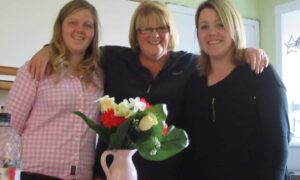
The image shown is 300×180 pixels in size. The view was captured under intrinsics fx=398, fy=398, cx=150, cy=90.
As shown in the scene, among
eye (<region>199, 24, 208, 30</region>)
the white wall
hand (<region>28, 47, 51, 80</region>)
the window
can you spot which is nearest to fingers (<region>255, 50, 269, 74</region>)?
eye (<region>199, 24, 208, 30</region>)

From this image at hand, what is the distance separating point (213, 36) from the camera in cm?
157

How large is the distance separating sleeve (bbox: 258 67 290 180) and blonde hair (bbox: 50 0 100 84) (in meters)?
0.68

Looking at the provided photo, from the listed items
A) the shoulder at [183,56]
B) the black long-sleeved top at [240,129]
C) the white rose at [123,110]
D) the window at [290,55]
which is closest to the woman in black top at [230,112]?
the black long-sleeved top at [240,129]

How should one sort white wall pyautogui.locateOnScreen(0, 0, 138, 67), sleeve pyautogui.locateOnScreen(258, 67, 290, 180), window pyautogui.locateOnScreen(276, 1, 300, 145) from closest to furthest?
1. sleeve pyautogui.locateOnScreen(258, 67, 290, 180)
2. white wall pyautogui.locateOnScreen(0, 0, 138, 67)
3. window pyautogui.locateOnScreen(276, 1, 300, 145)

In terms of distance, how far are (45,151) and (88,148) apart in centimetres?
16

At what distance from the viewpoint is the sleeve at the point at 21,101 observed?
1.48 metres

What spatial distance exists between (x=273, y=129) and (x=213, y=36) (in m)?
0.45

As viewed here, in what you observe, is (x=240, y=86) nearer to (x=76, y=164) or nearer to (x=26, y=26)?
(x=76, y=164)

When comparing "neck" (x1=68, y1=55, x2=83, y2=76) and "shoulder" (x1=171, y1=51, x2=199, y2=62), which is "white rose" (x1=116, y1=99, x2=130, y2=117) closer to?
"neck" (x1=68, y1=55, x2=83, y2=76)

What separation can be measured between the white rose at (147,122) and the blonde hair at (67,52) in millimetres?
596

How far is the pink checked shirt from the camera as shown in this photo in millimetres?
1434

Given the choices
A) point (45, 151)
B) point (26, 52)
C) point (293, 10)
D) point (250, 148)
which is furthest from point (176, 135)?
point (293, 10)

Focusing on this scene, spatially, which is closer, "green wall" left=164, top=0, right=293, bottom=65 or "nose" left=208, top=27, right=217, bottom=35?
"nose" left=208, top=27, right=217, bottom=35

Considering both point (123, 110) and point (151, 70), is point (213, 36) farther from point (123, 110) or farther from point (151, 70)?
point (123, 110)
